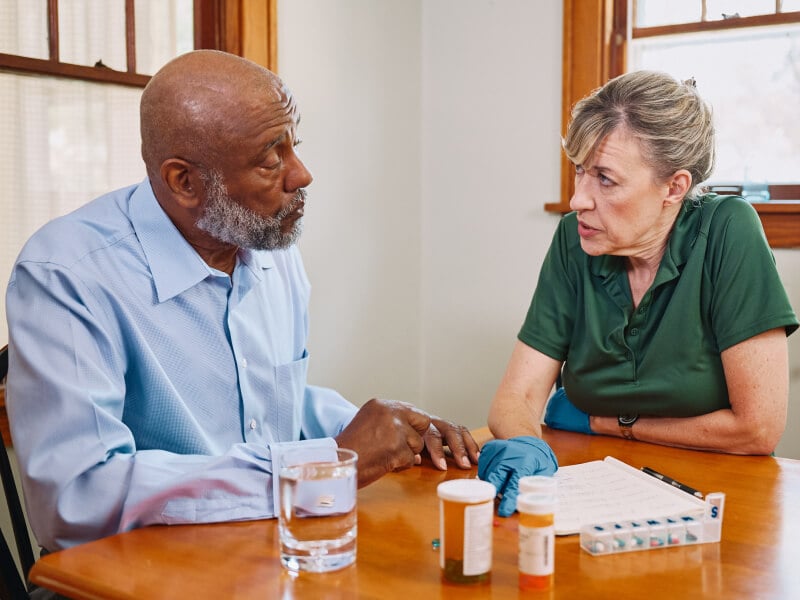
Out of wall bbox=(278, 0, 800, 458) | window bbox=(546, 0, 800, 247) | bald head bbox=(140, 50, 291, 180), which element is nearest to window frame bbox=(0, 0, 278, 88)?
wall bbox=(278, 0, 800, 458)

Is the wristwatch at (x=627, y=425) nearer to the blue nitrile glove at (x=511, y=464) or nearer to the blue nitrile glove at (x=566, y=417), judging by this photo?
the blue nitrile glove at (x=566, y=417)

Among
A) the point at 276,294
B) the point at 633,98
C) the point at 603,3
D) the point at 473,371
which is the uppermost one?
the point at 603,3

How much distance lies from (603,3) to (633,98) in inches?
57.8

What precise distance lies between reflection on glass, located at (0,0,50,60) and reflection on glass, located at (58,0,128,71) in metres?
0.05

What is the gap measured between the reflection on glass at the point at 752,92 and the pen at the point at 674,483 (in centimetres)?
184

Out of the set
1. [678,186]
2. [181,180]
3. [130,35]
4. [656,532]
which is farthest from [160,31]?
[656,532]

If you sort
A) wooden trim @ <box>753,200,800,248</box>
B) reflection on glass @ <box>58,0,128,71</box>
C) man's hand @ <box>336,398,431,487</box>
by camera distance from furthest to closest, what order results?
wooden trim @ <box>753,200,800,248</box> → reflection on glass @ <box>58,0,128,71</box> → man's hand @ <box>336,398,431,487</box>

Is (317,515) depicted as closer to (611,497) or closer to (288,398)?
(611,497)

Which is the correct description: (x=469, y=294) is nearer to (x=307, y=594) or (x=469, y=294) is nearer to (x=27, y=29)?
(x=27, y=29)

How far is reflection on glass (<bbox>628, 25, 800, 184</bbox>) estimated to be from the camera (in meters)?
2.79

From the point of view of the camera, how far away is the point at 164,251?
1.41 metres

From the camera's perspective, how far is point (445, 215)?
3.44m

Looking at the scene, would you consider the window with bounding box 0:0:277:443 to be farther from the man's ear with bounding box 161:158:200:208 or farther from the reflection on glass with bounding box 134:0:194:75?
the man's ear with bounding box 161:158:200:208

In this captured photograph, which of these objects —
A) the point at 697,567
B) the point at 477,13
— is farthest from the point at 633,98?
the point at 477,13
